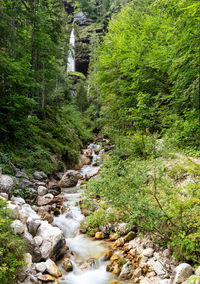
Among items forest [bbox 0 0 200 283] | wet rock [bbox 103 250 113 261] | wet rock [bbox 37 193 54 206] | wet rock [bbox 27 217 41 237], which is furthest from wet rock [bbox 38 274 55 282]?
wet rock [bbox 37 193 54 206]

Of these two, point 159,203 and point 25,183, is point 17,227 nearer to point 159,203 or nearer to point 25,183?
point 159,203

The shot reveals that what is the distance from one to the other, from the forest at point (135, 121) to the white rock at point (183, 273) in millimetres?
307

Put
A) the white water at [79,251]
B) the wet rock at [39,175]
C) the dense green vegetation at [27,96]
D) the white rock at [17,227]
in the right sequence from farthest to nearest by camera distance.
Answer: the wet rock at [39,175] → the dense green vegetation at [27,96] → the white water at [79,251] → the white rock at [17,227]

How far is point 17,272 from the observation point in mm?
4027

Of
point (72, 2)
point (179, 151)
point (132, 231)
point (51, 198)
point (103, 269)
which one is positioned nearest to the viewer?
point (103, 269)

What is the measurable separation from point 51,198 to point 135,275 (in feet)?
16.9

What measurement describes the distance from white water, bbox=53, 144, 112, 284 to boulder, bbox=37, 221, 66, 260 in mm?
585

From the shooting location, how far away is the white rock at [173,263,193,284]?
3950 mm

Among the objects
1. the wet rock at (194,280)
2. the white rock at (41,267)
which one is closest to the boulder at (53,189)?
the white rock at (41,267)

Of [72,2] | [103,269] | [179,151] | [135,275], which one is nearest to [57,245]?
[103,269]

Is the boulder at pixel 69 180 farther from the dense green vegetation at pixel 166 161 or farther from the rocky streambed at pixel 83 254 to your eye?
the dense green vegetation at pixel 166 161

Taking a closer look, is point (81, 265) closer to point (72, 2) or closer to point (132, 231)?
point (132, 231)

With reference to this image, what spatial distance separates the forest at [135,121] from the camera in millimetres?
4273

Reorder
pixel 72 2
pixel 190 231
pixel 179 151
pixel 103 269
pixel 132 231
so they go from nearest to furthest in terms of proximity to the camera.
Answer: pixel 190 231 < pixel 103 269 < pixel 132 231 < pixel 179 151 < pixel 72 2
